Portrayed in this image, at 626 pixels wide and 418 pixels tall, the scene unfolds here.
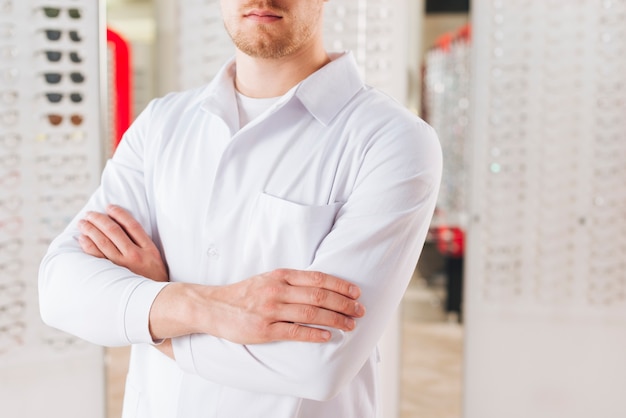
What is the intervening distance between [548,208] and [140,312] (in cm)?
241

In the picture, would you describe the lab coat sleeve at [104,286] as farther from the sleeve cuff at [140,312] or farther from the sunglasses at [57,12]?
the sunglasses at [57,12]

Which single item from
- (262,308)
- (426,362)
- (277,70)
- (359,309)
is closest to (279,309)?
(262,308)

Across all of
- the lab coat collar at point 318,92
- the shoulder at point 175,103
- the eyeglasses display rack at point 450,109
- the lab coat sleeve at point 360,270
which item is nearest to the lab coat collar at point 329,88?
the lab coat collar at point 318,92

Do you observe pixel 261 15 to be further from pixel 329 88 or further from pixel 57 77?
pixel 57 77

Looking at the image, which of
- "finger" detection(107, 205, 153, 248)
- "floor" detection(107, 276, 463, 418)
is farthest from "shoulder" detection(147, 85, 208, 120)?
"floor" detection(107, 276, 463, 418)

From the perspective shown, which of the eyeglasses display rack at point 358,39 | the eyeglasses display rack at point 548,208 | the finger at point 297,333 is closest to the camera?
the finger at point 297,333

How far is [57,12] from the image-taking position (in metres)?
2.50

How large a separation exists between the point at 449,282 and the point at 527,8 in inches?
94.6

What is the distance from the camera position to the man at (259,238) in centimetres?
117

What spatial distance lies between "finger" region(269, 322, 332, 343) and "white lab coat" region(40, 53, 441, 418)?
0.05ft

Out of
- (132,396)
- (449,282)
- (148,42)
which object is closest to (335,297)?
(132,396)

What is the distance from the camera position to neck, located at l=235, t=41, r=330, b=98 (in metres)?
1.39

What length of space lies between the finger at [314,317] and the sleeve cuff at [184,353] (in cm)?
19

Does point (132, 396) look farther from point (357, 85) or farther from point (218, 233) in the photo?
point (357, 85)
